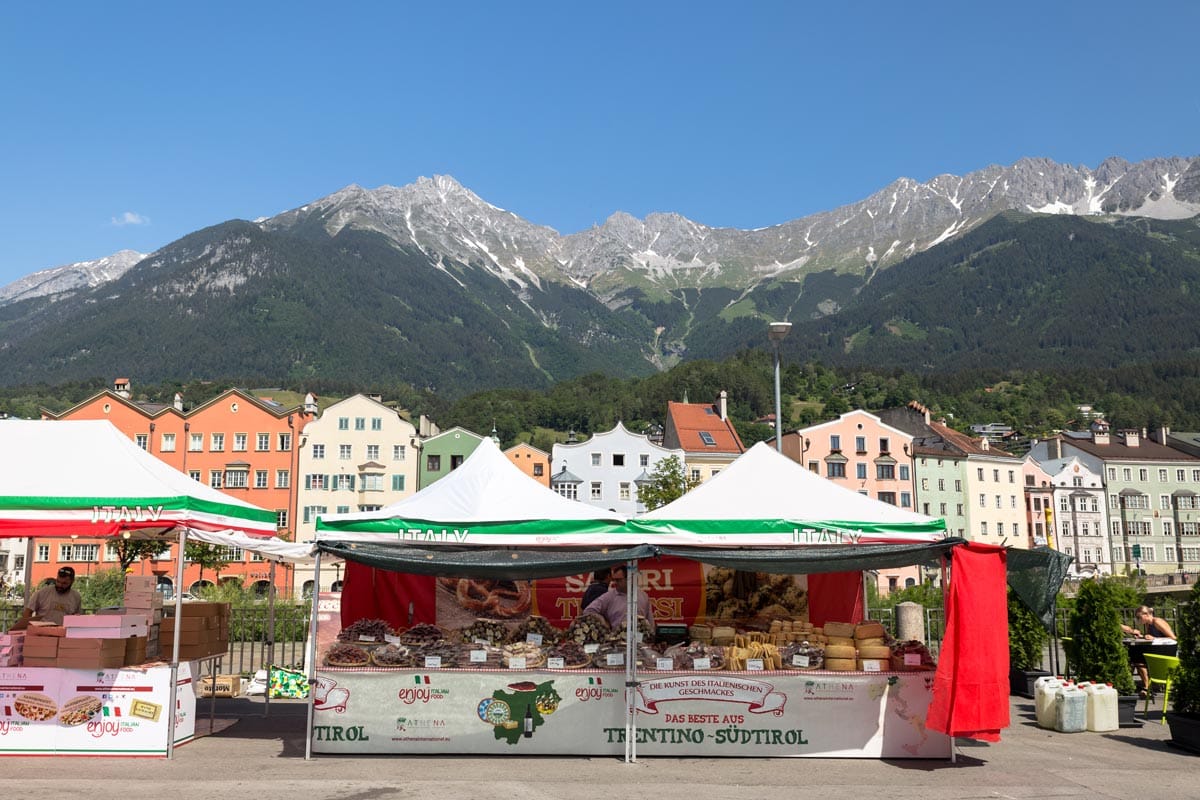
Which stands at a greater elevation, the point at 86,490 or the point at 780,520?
the point at 86,490

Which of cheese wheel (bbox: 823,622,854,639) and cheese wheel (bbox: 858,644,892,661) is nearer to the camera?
cheese wheel (bbox: 858,644,892,661)

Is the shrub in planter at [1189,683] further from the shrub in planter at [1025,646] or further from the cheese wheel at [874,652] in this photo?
the shrub in planter at [1025,646]

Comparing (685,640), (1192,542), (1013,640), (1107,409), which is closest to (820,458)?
(1192,542)

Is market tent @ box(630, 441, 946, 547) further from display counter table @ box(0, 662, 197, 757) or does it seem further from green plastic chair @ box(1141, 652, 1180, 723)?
display counter table @ box(0, 662, 197, 757)

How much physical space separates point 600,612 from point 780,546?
2438 mm

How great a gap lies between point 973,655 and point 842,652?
1457 mm

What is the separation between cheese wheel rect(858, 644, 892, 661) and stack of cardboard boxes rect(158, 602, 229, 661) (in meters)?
8.18

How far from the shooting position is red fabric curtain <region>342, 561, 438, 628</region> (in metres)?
14.1

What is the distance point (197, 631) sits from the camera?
12.5 m

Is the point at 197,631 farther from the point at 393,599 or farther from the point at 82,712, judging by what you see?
the point at 393,599

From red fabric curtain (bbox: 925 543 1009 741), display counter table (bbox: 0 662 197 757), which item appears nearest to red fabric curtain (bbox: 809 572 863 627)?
Answer: red fabric curtain (bbox: 925 543 1009 741)

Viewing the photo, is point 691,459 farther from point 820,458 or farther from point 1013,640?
point 1013,640

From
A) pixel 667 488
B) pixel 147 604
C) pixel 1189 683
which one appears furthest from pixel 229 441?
pixel 1189 683

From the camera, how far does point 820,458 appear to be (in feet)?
255
